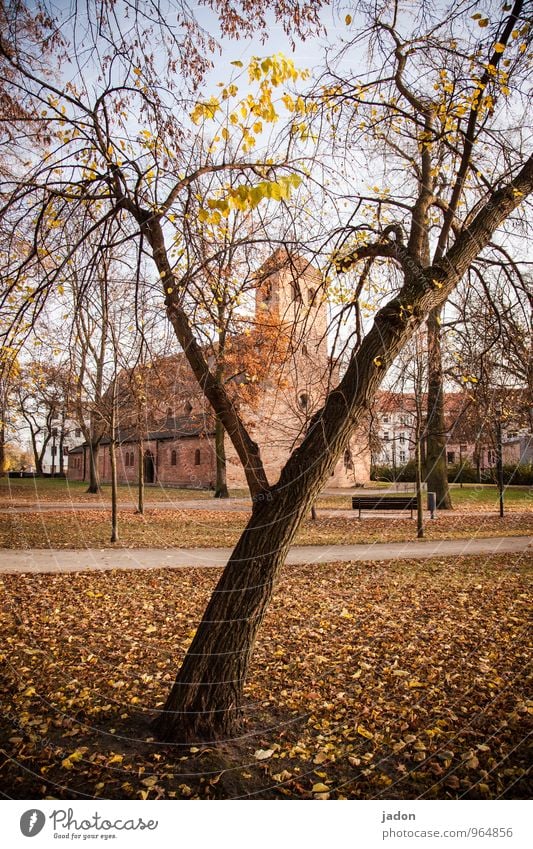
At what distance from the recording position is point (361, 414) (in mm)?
3520

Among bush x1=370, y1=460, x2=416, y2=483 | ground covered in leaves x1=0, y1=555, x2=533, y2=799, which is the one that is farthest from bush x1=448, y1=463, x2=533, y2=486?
ground covered in leaves x1=0, y1=555, x2=533, y2=799

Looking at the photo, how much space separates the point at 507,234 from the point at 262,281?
214cm

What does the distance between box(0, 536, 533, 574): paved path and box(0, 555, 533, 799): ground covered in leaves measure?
1707 mm

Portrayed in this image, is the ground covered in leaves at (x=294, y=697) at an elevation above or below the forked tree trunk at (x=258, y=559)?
below

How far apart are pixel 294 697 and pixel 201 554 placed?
21.4ft

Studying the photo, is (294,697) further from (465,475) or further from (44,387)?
(465,475)

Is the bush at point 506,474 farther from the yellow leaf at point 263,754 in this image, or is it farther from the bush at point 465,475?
the yellow leaf at point 263,754

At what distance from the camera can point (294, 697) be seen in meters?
4.05

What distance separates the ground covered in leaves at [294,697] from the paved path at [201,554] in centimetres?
171

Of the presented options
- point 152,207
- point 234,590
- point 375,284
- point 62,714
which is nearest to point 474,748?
point 234,590

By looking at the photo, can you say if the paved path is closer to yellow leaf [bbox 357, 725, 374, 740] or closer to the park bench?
the park bench

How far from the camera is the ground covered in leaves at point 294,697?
2998 millimetres

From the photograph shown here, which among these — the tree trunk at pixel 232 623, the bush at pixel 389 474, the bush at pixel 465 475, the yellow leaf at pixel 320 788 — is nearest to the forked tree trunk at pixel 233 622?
the tree trunk at pixel 232 623

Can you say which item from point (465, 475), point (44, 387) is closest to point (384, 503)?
point (44, 387)
